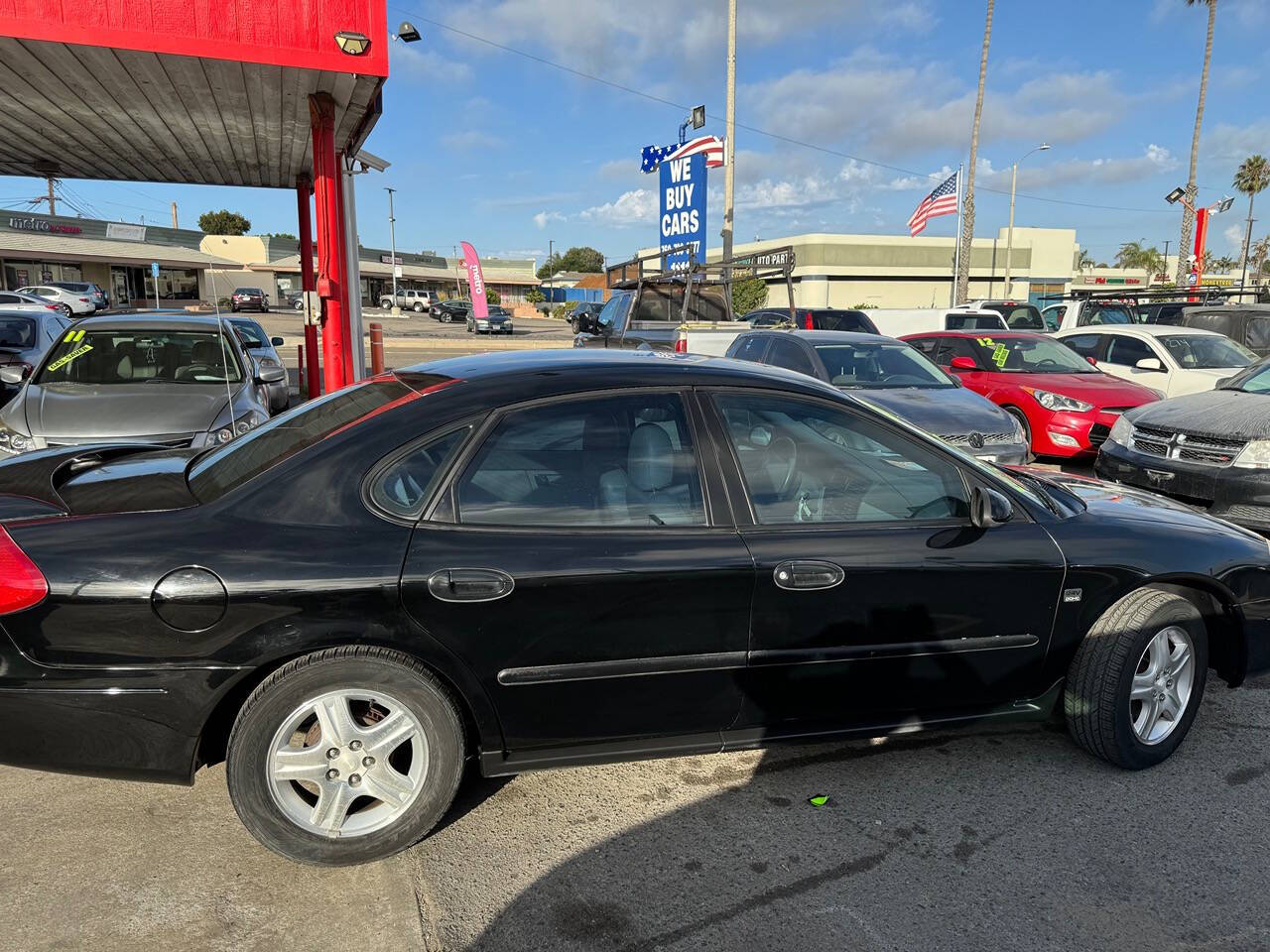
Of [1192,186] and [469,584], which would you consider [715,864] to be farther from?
[1192,186]

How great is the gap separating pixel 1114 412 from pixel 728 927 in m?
8.14

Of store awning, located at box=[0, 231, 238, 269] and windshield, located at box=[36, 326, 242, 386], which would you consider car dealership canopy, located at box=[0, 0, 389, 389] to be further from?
store awning, located at box=[0, 231, 238, 269]

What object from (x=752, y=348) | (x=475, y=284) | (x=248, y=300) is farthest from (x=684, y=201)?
(x=248, y=300)

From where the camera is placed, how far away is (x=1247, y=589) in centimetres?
353

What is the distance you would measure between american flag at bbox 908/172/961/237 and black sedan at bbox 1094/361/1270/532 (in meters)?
18.9

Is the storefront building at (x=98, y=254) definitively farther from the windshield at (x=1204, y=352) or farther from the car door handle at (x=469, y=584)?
the car door handle at (x=469, y=584)

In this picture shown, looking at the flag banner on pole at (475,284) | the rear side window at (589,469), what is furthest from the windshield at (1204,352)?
the flag banner on pole at (475,284)

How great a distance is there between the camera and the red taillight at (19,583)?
8.26ft

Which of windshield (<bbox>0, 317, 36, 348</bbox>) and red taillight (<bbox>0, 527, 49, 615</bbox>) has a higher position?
windshield (<bbox>0, 317, 36, 348</bbox>)

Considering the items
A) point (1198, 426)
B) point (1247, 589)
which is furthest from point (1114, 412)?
point (1247, 589)

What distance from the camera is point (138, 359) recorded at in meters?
7.80

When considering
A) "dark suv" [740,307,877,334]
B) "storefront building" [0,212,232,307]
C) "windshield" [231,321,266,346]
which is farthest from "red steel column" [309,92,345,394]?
"storefront building" [0,212,232,307]

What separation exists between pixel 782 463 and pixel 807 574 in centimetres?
49

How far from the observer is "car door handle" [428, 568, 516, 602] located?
2666 mm
